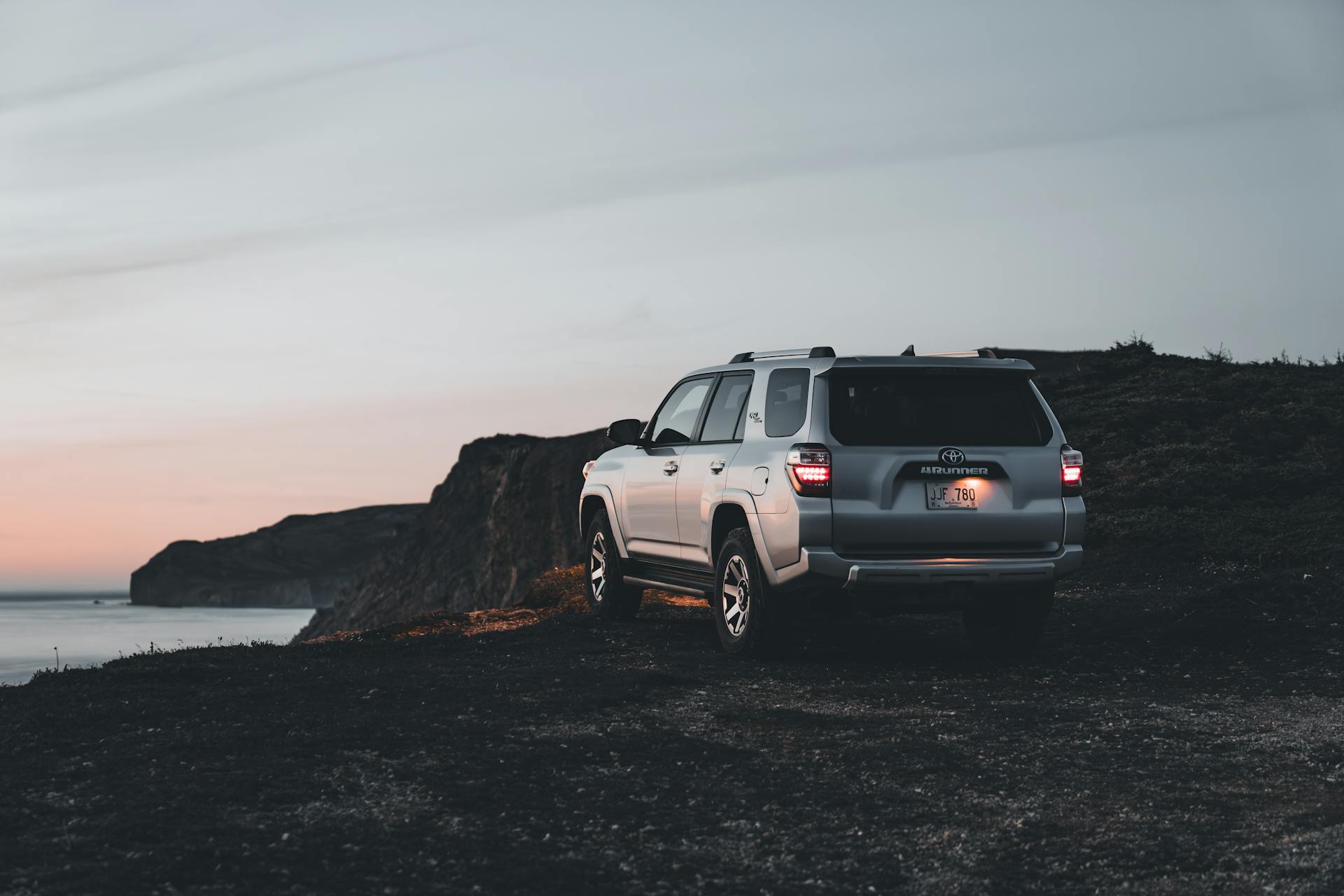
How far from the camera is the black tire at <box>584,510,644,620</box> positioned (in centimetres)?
1171

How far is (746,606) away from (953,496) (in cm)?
173

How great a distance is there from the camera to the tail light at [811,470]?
8570 mm

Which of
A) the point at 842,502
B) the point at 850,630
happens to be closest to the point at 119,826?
the point at 842,502

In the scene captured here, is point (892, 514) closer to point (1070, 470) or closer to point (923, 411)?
point (923, 411)

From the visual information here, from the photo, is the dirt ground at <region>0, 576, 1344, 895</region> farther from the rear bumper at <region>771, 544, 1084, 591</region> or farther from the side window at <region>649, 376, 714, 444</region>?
the side window at <region>649, 376, 714, 444</region>

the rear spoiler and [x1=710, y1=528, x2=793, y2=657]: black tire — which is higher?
the rear spoiler

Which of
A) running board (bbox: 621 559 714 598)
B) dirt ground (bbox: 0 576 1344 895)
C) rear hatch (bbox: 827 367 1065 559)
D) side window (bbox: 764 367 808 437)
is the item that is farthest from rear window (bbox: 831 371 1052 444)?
running board (bbox: 621 559 714 598)

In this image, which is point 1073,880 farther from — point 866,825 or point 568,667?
point 568,667

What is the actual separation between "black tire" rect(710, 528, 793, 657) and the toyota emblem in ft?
4.76

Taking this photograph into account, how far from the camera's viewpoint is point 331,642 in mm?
11070

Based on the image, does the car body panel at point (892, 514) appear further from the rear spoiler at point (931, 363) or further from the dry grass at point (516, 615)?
the dry grass at point (516, 615)

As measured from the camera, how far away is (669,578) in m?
10.7

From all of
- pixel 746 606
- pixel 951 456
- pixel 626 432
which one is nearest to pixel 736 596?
pixel 746 606

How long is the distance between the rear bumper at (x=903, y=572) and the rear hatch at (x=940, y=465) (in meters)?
0.07
